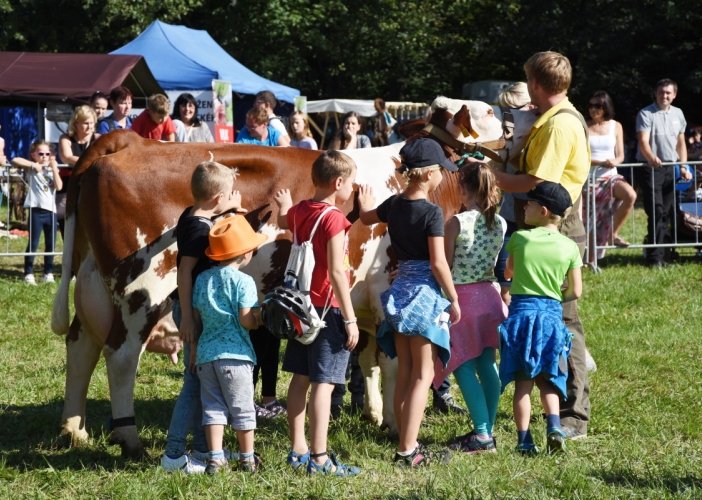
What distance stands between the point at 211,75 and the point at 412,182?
14.8 meters

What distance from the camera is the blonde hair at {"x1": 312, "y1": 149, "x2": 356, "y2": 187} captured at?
13.9ft

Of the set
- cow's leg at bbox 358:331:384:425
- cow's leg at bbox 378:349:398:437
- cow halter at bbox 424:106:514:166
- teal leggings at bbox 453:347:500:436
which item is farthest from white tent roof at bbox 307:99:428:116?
teal leggings at bbox 453:347:500:436

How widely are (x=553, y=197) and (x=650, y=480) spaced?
4.83 ft

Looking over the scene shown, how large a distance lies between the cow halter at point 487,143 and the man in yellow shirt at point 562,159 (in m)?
0.23

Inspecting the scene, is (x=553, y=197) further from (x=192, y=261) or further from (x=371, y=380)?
(x=192, y=261)

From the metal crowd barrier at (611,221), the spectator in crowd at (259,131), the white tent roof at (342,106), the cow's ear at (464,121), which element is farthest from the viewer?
the white tent roof at (342,106)

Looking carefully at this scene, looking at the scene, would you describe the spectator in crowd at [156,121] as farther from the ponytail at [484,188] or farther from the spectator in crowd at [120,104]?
the ponytail at [484,188]

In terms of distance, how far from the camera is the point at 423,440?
4.99 meters

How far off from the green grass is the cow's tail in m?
0.69

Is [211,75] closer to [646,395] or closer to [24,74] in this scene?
[24,74]

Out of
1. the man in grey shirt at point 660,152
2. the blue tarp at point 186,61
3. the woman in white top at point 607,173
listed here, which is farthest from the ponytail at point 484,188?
the blue tarp at point 186,61

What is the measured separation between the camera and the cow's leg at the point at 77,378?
4941mm

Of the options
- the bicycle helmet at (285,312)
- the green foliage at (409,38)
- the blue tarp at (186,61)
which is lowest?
the bicycle helmet at (285,312)

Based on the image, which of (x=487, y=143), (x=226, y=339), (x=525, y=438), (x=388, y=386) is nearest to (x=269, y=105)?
(x=487, y=143)
